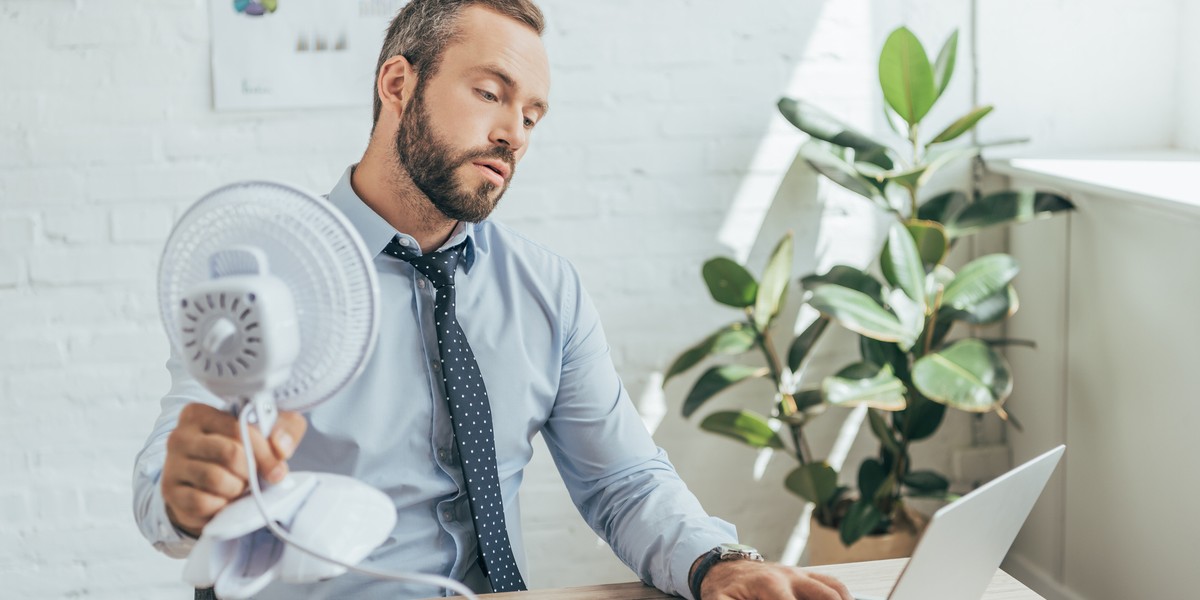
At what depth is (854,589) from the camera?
4.19 feet

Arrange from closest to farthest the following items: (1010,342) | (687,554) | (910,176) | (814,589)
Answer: (814,589) → (687,554) → (910,176) → (1010,342)

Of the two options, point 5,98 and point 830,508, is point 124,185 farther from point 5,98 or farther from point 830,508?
point 830,508

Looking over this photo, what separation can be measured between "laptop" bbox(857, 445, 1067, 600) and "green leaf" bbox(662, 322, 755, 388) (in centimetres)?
139

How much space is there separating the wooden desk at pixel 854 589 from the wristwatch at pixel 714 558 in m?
0.05

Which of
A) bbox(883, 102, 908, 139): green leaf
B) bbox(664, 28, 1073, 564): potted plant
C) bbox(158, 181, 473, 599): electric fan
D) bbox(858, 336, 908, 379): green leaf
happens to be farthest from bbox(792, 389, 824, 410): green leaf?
bbox(158, 181, 473, 599): electric fan

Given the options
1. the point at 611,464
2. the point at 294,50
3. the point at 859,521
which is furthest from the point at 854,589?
the point at 294,50

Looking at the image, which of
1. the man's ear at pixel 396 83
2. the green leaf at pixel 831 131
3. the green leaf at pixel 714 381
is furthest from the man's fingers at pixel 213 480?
the green leaf at pixel 831 131

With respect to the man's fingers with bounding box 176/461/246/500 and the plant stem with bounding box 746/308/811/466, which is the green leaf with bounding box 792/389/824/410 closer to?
the plant stem with bounding box 746/308/811/466

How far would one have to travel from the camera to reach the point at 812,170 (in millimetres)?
2771

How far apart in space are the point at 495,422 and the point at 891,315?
1.16 m

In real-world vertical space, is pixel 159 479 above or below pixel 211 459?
below

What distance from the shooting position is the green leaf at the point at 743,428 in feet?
8.50

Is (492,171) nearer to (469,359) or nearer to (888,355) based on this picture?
(469,359)

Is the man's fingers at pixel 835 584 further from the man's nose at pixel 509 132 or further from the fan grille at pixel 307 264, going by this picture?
the man's nose at pixel 509 132
